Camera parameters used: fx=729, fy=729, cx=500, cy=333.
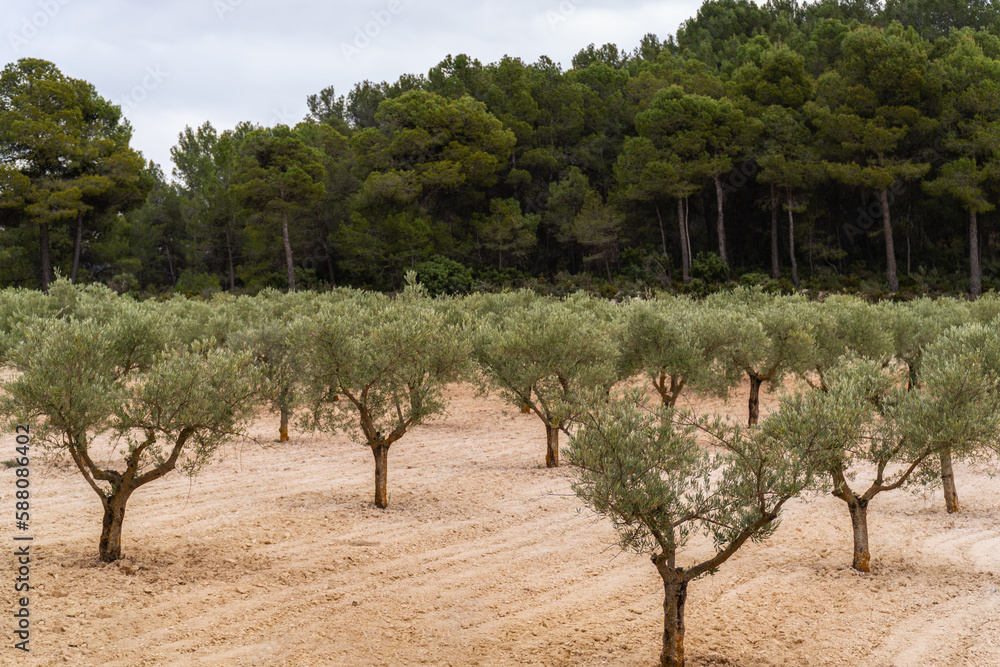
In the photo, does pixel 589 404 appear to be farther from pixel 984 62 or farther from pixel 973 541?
pixel 984 62

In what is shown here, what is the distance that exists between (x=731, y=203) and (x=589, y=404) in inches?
1855

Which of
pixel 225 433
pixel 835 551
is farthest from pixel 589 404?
pixel 835 551

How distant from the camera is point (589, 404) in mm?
9297

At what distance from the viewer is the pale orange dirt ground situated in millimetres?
9859

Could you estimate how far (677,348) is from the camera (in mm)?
21344

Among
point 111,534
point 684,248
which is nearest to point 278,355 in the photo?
point 111,534

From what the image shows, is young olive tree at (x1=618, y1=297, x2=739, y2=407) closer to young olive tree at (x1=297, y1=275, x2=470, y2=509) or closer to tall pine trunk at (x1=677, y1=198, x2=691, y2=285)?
young olive tree at (x1=297, y1=275, x2=470, y2=509)

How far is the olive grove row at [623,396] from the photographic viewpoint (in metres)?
8.80

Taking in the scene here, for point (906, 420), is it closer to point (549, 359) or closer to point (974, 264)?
point (549, 359)

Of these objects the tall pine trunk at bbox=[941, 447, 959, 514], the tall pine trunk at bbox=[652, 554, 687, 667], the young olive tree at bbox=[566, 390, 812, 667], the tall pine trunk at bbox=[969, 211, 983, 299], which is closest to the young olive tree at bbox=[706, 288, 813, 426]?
the tall pine trunk at bbox=[941, 447, 959, 514]

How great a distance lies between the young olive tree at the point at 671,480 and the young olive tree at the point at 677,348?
480 inches

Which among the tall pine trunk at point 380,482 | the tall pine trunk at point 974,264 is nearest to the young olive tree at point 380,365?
the tall pine trunk at point 380,482

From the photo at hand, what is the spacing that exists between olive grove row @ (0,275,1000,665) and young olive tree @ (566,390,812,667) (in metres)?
0.02

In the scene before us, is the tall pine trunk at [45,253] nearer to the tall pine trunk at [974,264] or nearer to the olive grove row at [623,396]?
the olive grove row at [623,396]
